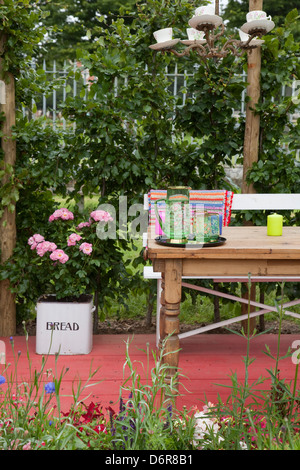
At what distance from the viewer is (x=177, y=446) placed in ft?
4.44

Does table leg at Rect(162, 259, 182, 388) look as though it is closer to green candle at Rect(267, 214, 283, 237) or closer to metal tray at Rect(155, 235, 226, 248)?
metal tray at Rect(155, 235, 226, 248)

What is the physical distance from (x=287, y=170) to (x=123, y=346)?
1.39 metres

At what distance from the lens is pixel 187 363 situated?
9.77 feet

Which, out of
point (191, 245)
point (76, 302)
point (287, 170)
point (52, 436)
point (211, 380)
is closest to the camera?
point (52, 436)

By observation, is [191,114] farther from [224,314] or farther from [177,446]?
[177,446]

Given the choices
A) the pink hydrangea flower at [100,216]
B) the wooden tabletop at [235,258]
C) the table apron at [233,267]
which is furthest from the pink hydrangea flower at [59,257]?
the table apron at [233,267]

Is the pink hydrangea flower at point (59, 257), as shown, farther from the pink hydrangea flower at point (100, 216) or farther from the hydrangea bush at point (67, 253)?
the pink hydrangea flower at point (100, 216)

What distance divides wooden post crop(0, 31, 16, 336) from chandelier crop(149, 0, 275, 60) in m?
0.88

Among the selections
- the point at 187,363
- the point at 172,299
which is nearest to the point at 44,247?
the point at 187,363

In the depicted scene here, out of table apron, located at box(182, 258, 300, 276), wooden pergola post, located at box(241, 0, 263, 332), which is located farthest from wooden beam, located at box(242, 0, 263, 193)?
table apron, located at box(182, 258, 300, 276)

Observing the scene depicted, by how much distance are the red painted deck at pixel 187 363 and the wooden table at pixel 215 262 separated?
44cm

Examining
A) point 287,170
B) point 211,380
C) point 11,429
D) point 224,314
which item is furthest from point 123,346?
point 11,429

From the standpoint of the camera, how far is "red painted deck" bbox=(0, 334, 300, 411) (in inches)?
101
